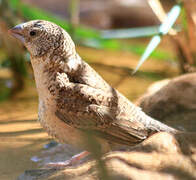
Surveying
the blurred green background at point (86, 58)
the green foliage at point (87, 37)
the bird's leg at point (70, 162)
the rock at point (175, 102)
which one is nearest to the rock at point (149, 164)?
the bird's leg at point (70, 162)

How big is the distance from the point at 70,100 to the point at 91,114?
0.78ft

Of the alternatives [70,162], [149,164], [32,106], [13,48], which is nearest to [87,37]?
[13,48]

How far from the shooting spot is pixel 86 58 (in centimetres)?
899

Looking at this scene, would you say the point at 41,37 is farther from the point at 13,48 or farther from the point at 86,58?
the point at 86,58

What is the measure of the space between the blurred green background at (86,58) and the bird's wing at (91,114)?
741 mm

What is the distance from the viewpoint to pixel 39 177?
11.8 feet

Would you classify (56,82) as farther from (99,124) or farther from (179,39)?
(179,39)

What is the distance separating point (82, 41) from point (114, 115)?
488 centimetres

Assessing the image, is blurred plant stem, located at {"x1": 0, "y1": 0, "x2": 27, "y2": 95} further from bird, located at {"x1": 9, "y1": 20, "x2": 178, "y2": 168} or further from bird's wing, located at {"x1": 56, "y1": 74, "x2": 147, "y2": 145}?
bird's wing, located at {"x1": 56, "y1": 74, "x2": 147, "y2": 145}

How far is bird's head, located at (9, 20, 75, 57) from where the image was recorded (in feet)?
13.2

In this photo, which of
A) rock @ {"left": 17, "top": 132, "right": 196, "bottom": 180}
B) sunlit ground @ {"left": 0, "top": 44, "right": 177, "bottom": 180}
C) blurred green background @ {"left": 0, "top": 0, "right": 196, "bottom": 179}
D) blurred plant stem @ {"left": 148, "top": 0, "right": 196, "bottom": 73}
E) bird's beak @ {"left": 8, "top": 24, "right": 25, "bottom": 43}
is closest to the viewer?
rock @ {"left": 17, "top": 132, "right": 196, "bottom": 180}

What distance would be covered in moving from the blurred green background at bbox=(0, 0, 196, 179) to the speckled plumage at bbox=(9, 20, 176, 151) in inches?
25.0

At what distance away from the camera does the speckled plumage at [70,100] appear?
Result: 396cm

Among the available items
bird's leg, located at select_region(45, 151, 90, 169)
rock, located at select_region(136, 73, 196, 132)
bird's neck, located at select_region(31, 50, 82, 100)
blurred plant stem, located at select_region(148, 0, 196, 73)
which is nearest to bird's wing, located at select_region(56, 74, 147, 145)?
bird's neck, located at select_region(31, 50, 82, 100)
